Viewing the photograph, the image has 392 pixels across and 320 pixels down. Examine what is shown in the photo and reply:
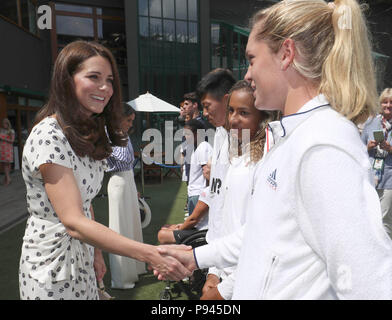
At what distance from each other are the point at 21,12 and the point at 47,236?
16.7m

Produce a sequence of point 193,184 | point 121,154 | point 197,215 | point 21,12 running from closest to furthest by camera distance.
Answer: point 197,215
point 121,154
point 193,184
point 21,12

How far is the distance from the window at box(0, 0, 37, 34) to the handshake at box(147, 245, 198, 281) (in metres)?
14.6

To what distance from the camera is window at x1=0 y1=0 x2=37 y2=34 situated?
13742mm

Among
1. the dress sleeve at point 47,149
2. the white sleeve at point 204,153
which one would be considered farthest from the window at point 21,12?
the dress sleeve at point 47,149

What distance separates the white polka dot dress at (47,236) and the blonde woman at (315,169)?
105cm

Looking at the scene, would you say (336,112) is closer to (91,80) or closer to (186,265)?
(186,265)

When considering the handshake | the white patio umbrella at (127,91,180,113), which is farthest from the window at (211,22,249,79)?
the handshake

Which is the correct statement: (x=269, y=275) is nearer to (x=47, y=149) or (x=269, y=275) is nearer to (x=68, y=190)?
(x=68, y=190)

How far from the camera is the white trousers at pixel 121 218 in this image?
4137 mm

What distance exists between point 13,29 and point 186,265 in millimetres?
15725

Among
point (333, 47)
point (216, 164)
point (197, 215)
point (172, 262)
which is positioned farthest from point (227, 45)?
point (333, 47)

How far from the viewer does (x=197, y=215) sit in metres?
3.12

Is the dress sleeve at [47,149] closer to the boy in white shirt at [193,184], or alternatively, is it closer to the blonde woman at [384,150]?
the boy in white shirt at [193,184]

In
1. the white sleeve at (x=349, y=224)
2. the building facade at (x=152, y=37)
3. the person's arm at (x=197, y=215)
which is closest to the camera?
the white sleeve at (x=349, y=224)
